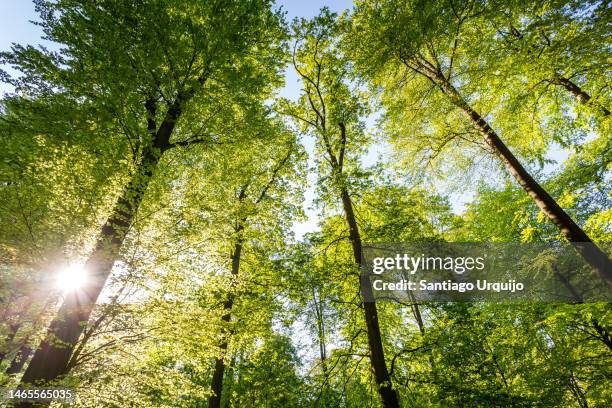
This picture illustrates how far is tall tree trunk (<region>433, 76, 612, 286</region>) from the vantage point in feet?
19.2

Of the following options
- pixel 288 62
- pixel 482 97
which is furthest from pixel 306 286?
pixel 288 62

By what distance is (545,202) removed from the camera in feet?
22.3

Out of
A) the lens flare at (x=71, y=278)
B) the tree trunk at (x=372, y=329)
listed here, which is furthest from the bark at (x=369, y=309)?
the lens flare at (x=71, y=278)

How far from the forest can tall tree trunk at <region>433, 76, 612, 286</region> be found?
4cm

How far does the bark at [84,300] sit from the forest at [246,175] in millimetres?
40

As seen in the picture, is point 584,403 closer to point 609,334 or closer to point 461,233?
point 609,334

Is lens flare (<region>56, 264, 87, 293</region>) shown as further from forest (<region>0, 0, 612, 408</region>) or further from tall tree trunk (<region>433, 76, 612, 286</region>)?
tall tree trunk (<region>433, 76, 612, 286</region>)

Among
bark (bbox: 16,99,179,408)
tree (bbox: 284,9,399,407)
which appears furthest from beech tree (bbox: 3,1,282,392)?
tree (bbox: 284,9,399,407)

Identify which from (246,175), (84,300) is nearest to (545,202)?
(246,175)

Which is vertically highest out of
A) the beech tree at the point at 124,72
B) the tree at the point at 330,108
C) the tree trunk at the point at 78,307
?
the tree at the point at 330,108

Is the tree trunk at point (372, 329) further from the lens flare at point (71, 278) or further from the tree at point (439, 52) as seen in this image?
the lens flare at point (71, 278)

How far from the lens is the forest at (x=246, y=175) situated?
507 centimetres

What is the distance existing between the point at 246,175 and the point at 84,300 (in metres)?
6.74

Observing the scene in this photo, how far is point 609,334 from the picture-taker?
319 inches
